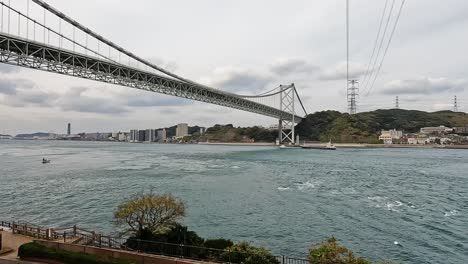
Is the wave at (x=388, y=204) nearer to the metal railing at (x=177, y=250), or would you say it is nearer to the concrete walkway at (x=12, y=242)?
the metal railing at (x=177, y=250)

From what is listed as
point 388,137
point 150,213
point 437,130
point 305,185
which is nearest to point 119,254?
point 150,213

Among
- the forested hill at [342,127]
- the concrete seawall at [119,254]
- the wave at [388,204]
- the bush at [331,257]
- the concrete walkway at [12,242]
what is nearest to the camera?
the bush at [331,257]

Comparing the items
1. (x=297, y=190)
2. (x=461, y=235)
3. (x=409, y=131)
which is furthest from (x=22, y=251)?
(x=409, y=131)

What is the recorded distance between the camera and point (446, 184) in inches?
1426

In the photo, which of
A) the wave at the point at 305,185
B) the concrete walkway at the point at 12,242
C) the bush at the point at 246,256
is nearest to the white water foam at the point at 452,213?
the wave at the point at 305,185

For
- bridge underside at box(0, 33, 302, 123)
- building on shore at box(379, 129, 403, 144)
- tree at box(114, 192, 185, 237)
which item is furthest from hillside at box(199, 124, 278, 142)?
tree at box(114, 192, 185, 237)

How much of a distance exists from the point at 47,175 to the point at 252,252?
1604 inches

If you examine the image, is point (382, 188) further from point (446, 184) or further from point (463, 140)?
point (463, 140)

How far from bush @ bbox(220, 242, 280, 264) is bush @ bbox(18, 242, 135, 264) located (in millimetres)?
3058

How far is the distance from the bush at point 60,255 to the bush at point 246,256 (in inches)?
120

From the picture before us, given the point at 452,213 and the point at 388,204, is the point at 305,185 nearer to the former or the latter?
the point at 388,204

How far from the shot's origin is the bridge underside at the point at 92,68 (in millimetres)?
33812

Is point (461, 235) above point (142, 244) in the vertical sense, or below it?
below

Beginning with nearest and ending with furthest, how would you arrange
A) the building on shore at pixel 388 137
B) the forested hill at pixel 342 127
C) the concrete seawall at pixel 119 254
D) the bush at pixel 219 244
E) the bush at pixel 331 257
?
the bush at pixel 331 257 < the concrete seawall at pixel 119 254 < the bush at pixel 219 244 < the building on shore at pixel 388 137 < the forested hill at pixel 342 127
